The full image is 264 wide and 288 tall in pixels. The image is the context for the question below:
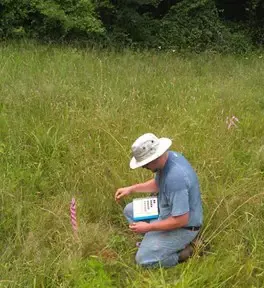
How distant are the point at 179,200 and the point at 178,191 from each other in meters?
0.06

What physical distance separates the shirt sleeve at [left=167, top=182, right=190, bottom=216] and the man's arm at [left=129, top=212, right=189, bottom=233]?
0.12ft

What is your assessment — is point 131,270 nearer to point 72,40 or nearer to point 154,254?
point 154,254

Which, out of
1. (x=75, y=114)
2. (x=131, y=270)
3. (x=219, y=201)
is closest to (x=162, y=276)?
(x=131, y=270)

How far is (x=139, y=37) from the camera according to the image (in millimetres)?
12039

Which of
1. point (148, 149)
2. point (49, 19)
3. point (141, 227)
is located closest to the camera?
point (148, 149)

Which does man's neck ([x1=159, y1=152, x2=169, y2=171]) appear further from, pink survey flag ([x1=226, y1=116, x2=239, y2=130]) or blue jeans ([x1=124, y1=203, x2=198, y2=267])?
pink survey flag ([x1=226, y1=116, x2=239, y2=130])

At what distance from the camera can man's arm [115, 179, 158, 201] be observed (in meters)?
3.75

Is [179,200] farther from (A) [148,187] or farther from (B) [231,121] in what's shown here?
(B) [231,121]

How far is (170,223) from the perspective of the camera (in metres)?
3.38

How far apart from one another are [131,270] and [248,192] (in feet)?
4.22

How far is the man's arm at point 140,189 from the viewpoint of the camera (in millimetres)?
3754

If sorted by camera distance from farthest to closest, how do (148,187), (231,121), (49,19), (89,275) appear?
1. (49,19)
2. (231,121)
3. (148,187)
4. (89,275)

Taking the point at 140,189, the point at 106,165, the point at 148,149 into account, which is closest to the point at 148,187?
the point at 140,189

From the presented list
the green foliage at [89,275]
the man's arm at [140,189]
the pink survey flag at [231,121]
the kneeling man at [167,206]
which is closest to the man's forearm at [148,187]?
the man's arm at [140,189]
